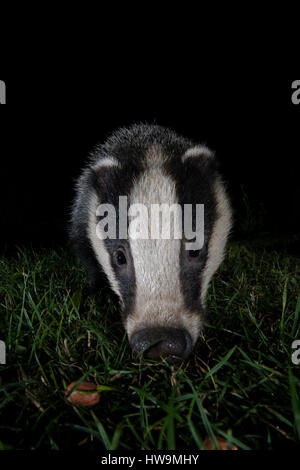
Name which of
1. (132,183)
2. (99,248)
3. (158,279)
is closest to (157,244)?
(158,279)

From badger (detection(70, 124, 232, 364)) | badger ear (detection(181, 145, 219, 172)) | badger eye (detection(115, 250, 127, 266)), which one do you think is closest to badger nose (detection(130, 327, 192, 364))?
badger (detection(70, 124, 232, 364))

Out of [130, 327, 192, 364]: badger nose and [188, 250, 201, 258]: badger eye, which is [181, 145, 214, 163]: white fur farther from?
[130, 327, 192, 364]: badger nose

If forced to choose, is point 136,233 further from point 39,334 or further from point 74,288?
point 74,288

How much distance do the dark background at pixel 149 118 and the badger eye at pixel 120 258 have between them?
2639 millimetres

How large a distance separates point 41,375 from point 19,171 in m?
4.67

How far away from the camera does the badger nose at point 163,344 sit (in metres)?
1.70

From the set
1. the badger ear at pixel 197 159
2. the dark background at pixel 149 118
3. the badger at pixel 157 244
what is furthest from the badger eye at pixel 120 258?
the dark background at pixel 149 118

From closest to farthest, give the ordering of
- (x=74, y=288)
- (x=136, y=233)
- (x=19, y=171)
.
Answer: (x=136, y=233)
(x=74, y=288)
(x=19, y=171)

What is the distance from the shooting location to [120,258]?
242 cm

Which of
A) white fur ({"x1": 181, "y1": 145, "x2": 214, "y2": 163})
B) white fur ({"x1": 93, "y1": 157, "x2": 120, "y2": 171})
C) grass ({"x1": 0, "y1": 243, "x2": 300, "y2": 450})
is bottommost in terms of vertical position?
grass ({"x1": 0, "y1": 243, "x2": 300, "y2": 450})

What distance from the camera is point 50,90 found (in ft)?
19.1

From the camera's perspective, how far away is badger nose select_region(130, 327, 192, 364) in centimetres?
170

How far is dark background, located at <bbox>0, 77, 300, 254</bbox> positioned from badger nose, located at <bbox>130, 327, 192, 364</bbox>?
334cm
